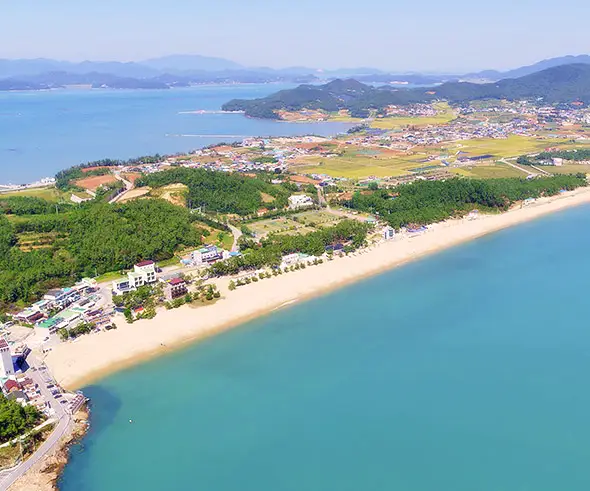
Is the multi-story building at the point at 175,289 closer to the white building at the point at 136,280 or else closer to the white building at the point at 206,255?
the white building at the point at 136,280

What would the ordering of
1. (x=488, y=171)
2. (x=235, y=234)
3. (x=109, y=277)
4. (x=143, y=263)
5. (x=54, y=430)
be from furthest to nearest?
1. (x=488, y=171)
2. (x=235, y=234)
3. (x=109, y=277)
4. (x=143, y=263)
5. (x=54, y=430)

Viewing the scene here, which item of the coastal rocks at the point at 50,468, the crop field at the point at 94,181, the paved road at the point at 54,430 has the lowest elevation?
the coastal rocks at the point at 50,468

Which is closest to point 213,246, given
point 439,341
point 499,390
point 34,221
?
point 34,221

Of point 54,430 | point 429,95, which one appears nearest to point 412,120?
point 429,95

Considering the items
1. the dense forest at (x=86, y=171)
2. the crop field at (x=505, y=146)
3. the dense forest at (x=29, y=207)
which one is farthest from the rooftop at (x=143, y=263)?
the crop field at (x=505, y=146)

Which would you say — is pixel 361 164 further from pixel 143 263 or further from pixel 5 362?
pixel 5 362

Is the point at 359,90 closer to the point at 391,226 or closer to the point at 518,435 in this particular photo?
the point at 391,226

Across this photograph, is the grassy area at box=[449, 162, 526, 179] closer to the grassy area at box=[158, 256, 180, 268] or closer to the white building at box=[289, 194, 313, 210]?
the white building at box=[289, 194, 313, 210]
